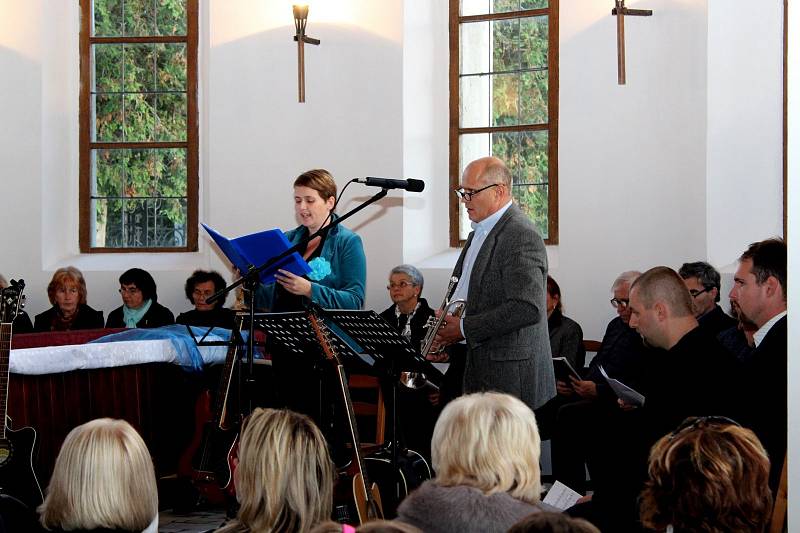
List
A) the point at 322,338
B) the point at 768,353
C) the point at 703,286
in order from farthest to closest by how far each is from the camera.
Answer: the point at 703,286
the point at 322,338
the point at 768,353

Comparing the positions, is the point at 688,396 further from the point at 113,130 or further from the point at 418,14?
the point at 113,130

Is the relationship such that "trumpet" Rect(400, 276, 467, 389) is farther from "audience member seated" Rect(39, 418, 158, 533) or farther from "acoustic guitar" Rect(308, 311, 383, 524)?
"audience member seated" Rect(39, 418, 158, 533)

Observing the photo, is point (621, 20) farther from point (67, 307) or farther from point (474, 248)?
point (67, 307)

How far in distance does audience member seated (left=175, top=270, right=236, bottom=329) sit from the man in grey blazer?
12.5 feet

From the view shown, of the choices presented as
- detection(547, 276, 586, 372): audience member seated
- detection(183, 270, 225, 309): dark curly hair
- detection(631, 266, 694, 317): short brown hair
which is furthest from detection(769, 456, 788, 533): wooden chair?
detection(183, 270, 225, 309): dark curly hair

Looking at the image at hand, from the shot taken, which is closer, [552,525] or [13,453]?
[552,525]

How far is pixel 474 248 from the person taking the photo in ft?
15.0

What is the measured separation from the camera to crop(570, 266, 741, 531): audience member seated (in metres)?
3.60

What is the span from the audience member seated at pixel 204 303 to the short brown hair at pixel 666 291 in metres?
4.47

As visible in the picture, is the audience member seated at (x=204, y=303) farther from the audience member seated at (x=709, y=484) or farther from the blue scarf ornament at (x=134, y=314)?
the audience member seated at (x=709, y=484)

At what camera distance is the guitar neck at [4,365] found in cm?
491

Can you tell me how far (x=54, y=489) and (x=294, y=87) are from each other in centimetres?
592

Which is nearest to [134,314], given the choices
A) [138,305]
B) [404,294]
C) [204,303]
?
[138,305]

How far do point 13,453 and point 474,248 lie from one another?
2149 mm
